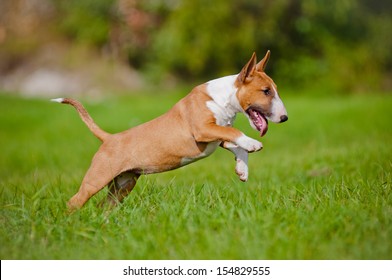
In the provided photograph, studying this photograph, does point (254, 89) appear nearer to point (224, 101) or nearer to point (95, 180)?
point (224, 101)

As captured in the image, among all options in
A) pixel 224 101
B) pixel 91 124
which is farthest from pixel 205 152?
pixel 91 124

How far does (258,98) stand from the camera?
523 cm

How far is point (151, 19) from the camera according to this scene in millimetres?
21156

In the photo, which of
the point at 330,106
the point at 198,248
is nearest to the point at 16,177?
the point at 198,248

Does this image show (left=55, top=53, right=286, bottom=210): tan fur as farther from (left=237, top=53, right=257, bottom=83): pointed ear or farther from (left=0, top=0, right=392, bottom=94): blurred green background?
(left=0, top=0, right=392, bottom=94): blurred green background

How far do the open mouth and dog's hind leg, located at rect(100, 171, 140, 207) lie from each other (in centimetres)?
121

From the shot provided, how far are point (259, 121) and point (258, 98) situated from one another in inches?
8.4

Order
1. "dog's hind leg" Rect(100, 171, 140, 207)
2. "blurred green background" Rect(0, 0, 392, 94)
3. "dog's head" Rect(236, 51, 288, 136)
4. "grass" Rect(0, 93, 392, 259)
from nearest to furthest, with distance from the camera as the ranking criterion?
"grass" Rect(0, 93, 392, 259), "dog's head" Rect(236, 51, 288, 136), "dog's hind leg" Rect(100, 171, 140, 207), "blurred green background" Rect(0, 0, 392, 94)

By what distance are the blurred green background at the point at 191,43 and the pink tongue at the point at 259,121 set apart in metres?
14.5

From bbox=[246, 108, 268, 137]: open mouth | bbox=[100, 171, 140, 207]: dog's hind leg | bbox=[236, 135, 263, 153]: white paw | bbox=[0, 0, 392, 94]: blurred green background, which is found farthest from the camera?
bbox=[0, 0, 392, 94]: blurred green background

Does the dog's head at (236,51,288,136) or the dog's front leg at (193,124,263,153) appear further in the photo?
the dog's head at (236,51,288,136)

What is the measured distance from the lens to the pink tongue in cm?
529

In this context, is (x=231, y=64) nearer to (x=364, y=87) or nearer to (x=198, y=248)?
(x=364, y=87)

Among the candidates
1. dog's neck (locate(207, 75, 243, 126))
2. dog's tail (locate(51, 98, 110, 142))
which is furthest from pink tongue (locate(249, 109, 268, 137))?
dog's tail (locate(51, 98, 110, 142))
